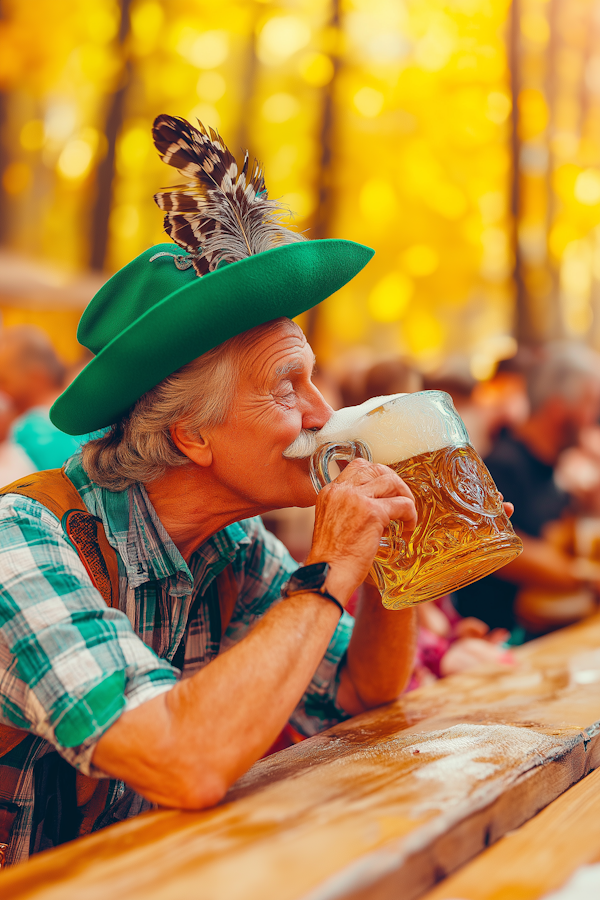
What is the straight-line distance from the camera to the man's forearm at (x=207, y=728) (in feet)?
2.71

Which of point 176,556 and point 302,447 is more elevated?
point 302,447

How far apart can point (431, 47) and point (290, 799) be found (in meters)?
8.60

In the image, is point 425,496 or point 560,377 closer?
point 425,496

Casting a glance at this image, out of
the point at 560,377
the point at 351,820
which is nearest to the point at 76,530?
the point at 351,820

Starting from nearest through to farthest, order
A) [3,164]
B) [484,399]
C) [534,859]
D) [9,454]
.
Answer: [534,859], [9,454], [484,399], [3,164]

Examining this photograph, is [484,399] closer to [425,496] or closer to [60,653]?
[425,496]

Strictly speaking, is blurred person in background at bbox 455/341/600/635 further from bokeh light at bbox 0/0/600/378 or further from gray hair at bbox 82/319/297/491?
bokeh light at bbox 0/0/600/378

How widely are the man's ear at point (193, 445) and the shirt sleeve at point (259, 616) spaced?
0.84 ft

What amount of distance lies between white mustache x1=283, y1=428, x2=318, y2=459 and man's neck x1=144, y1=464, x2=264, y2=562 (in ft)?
0.42

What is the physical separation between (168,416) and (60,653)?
15.9 inches

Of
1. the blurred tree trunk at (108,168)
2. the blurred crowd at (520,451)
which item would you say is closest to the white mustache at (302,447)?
the blurred crowd at (520,451)

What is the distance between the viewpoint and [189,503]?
1.21m

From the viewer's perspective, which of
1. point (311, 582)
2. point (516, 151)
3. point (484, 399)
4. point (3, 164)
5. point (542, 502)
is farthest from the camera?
point (516, 151)

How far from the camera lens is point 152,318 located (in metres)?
0.99
